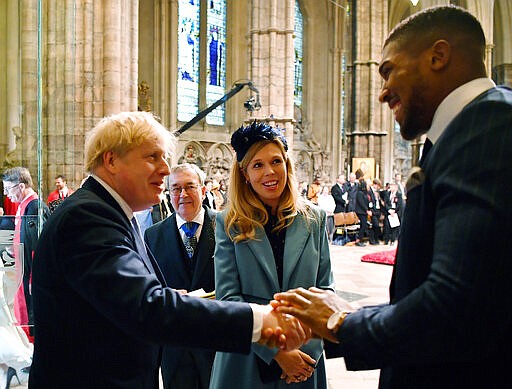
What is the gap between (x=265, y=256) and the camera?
7.06ft

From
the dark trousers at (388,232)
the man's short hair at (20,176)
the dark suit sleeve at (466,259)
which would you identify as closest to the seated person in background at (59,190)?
the man's short hair at (20,176)

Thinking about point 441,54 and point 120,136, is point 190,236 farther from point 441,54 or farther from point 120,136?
point 441,54

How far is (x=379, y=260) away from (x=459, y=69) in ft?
30.9

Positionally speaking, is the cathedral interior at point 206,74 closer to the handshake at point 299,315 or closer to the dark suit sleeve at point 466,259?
the handshake at point 299,315

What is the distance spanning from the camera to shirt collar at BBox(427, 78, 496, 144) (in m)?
1.13

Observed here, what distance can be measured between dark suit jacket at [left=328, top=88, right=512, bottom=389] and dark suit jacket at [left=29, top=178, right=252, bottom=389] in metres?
0.42

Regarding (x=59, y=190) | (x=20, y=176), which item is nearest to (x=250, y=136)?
(x=20, y=176)

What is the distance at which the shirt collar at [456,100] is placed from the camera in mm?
1132

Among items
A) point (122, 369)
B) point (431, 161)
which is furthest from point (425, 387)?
point (122, 369)

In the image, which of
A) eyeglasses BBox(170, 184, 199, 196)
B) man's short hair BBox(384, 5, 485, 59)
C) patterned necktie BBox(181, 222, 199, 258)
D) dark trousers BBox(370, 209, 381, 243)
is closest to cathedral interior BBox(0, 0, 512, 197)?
eyeglasses BBox(170, 184, 199, 196)

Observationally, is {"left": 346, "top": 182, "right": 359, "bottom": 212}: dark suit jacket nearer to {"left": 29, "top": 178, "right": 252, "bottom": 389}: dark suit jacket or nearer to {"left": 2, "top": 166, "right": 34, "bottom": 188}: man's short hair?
{"left": 2, "top": 166, "right": 34, "bottom": 188}: man's short hair

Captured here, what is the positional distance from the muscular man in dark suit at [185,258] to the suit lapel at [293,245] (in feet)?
2.31

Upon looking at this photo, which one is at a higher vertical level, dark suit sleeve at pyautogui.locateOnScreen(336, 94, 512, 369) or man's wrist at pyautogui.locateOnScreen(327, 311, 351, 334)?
dark suit sleeve at pyautogui.locateOnScreen(336, 94, 512, 369)

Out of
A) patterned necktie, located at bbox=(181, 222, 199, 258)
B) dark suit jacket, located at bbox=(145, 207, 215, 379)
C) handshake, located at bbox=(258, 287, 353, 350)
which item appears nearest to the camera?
handshake, located at bbox=(258, 287, 353, 350)
